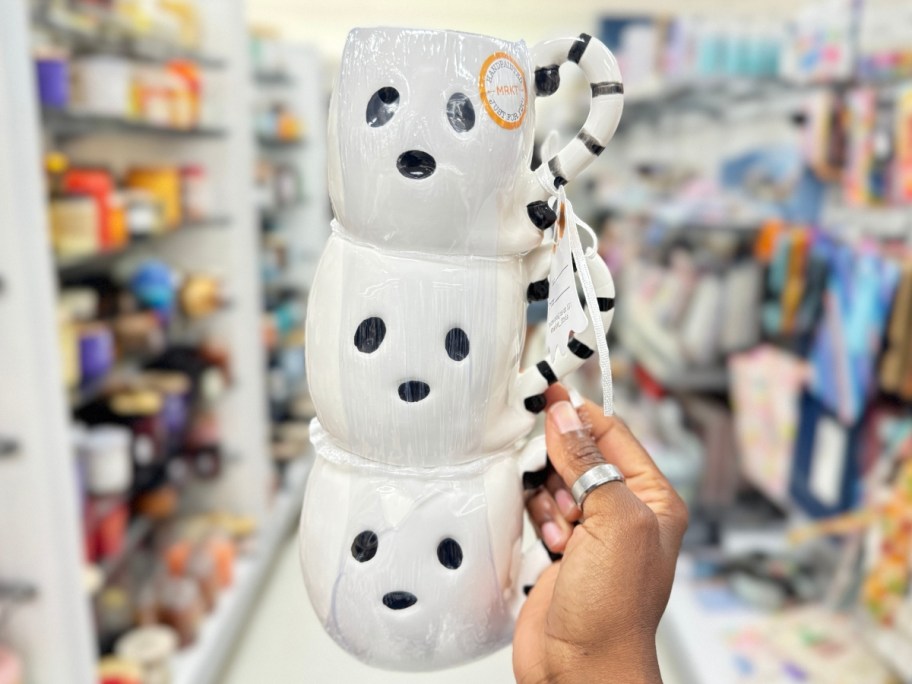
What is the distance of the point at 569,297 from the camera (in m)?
0.59

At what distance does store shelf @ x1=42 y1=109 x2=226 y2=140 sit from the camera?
6.32ft

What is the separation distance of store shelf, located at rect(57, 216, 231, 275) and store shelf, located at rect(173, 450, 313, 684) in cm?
97

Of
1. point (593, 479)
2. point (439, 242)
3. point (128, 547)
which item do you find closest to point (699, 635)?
point (128, 547)

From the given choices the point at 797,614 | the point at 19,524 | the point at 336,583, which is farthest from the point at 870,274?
the point at 19,524

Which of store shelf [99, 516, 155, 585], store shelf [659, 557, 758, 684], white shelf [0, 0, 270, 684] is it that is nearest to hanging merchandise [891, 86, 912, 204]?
store shelf [659, 557, 758, 684]

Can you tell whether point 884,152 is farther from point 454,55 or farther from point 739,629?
point 454,55

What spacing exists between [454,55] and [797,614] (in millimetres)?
2201

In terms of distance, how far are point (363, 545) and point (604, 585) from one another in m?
0.22

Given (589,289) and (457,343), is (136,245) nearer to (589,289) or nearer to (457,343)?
(457,343)

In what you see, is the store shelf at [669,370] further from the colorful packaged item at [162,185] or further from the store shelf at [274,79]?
the store shelf at [274,79]

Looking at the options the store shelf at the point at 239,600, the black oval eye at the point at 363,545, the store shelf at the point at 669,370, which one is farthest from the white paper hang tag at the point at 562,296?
the store shelf at the point at 669,370

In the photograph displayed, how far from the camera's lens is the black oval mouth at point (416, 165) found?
0.60 meters

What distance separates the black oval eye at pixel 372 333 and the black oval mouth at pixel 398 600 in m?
0.22

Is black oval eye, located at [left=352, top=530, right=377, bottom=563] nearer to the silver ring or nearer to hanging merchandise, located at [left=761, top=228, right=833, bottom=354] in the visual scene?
the silver ring
